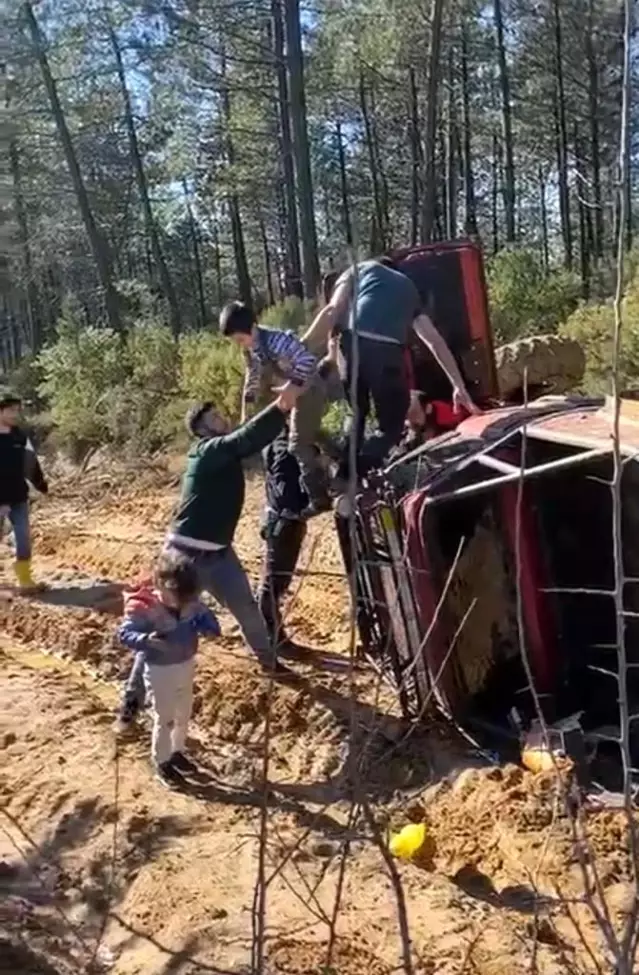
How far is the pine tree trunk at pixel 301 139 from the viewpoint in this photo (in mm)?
15953

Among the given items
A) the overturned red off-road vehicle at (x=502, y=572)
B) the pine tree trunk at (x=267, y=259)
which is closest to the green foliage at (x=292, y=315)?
the overturned red off-road vehicle at (x=502, y=572)

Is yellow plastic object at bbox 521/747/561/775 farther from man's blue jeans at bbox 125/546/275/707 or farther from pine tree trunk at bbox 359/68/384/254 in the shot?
pine tree trunk at bbox 359/68/384/254

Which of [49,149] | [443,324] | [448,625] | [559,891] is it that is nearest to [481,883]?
[559,891]

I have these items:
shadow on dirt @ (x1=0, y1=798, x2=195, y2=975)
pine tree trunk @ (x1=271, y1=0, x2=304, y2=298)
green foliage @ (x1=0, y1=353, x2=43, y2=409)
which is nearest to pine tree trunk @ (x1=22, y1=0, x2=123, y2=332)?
green foliage @ (x1=0, y1=353, x2=43, y2=409)

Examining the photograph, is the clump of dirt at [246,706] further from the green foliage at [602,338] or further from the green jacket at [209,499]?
the green foliage at [602,338]

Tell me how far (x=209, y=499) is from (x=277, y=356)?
0.88 metres

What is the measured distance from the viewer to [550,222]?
43969 millimetres

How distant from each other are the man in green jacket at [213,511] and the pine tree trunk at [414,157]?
20444mm

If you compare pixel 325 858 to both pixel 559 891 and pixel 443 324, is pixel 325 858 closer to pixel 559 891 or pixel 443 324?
pixel 559 891

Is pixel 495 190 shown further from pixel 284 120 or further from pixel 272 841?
pixel 272 841

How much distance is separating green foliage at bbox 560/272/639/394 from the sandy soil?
18.1ft

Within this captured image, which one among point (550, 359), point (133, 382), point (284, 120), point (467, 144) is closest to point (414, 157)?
point (467, 144)

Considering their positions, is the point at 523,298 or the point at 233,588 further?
the point at 523,298

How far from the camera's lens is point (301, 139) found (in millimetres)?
16172
